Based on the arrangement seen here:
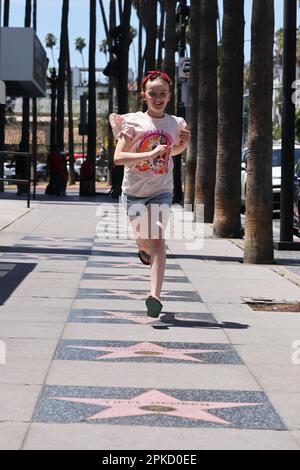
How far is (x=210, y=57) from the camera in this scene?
24.0m

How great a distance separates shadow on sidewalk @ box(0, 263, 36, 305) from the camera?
36.5 feet

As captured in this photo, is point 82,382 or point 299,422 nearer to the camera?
point 299,422

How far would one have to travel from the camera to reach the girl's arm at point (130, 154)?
9166mm

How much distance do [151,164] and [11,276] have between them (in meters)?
3.54

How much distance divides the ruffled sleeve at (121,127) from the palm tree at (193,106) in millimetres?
19715

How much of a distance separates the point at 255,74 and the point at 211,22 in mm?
9184

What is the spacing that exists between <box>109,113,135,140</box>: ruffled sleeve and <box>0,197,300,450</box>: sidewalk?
145 cm

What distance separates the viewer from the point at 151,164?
30.9 feet

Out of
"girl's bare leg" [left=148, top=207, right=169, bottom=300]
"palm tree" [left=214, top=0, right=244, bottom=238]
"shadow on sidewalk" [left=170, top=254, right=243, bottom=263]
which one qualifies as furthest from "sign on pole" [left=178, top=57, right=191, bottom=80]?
"girl's bare leg" [left=148, top=207, right=169, bottom=300]

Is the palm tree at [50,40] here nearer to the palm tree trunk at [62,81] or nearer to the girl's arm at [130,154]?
the palm tree trunk at [62,81]

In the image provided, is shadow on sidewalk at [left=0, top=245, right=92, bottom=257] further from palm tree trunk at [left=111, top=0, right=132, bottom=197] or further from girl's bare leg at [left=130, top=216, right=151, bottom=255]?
palm tree trunk at [left=111, top=0, right=132, bottom=197]

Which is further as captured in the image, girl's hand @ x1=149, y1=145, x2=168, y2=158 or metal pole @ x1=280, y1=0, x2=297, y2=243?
metal pole @ x1=280, y1=0, x2=297, y2=243
